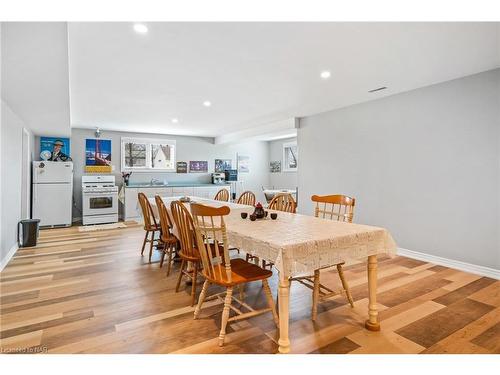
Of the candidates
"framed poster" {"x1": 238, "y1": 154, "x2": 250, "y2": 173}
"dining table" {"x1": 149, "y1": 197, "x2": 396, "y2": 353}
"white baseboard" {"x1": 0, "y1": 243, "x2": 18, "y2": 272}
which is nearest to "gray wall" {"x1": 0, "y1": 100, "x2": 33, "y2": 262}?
"white baseboard" {"x1": 0, "y1": 243, "x2": 18, "y2": 272}

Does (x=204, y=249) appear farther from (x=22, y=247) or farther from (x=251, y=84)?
(x=22, y=247)

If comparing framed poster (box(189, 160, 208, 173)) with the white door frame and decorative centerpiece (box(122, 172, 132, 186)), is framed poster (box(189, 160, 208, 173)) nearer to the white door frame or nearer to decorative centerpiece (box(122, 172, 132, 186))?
decorative centerpiece (box(122, 172, 132, 186))

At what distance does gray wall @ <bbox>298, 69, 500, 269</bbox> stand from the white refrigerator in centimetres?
537

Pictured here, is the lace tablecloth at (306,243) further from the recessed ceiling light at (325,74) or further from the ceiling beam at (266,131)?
the ceiling beam at (266,131)

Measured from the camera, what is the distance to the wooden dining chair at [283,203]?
10.7 feet

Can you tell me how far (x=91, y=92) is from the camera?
3.91 metres

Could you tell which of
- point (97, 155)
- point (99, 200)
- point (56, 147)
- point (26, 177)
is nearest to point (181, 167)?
point (97, 155)

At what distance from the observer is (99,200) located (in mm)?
6414

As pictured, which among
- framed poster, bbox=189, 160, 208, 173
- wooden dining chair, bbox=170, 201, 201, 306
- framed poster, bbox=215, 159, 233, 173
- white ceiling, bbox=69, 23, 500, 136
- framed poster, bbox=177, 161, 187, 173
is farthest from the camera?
framed poster, bbox=215, 159, 233, 173

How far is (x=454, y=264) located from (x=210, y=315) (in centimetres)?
304

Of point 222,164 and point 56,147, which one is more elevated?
point 56,147

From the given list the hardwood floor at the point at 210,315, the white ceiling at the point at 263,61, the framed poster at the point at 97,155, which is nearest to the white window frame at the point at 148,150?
the framed poster at the point at 97,155

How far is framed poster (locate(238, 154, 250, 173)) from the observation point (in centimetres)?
898

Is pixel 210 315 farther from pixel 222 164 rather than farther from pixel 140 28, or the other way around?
pixel 222 164
